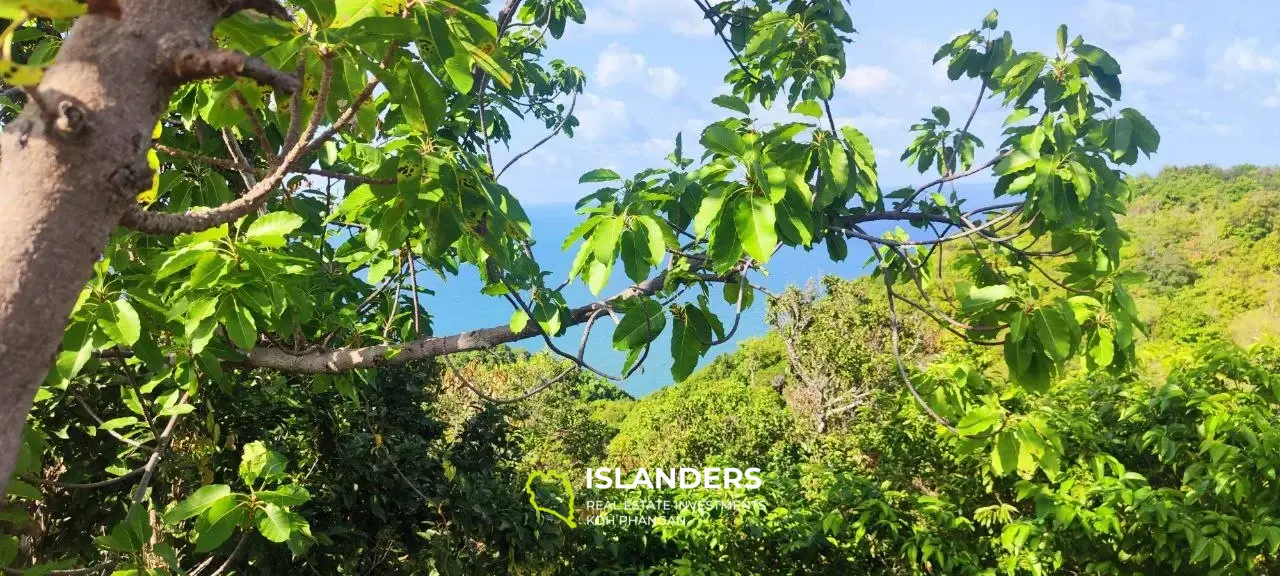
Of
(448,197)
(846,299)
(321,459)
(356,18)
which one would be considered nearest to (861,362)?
(846,299)

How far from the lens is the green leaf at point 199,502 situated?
46.7 inches

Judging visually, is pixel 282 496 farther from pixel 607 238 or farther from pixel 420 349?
pixel 607 238

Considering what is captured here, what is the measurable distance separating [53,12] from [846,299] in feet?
23.9

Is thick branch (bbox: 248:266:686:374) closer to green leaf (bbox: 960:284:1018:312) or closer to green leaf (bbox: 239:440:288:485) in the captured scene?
green leaf (bbox: 239:440:288:485)

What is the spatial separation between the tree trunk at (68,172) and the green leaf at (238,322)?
3.03 feet

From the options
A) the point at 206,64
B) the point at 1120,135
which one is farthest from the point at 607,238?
the point at 1120,135

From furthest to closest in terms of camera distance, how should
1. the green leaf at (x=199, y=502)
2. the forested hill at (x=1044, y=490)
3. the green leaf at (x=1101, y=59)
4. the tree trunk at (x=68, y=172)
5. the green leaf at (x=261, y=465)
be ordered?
the forested hill at (x=1044, y=490)
the green leaf at (x=1101, y=59)
the green leaf at (x=261, y=465)
the green leaf at (x=199, y=502)
the tree trunk at (x=68, y=172)

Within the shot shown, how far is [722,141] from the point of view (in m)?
1.30

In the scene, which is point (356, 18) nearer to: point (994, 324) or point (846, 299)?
point (994, 324)

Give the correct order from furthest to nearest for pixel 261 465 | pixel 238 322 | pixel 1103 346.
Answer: pixel 1103 346 < pixel 261 465 < pixel 238 322

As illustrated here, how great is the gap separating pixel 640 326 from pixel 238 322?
0.72 m

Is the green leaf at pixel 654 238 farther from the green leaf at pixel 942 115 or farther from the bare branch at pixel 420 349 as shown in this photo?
the green leaf at pixel 942 115

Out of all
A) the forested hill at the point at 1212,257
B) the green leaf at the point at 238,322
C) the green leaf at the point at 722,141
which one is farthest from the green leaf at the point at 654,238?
the forested hill at the point at 1212,257

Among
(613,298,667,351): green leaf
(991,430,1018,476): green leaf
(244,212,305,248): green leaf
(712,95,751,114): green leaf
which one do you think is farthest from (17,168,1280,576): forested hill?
(712,95,751,114): green leaf
